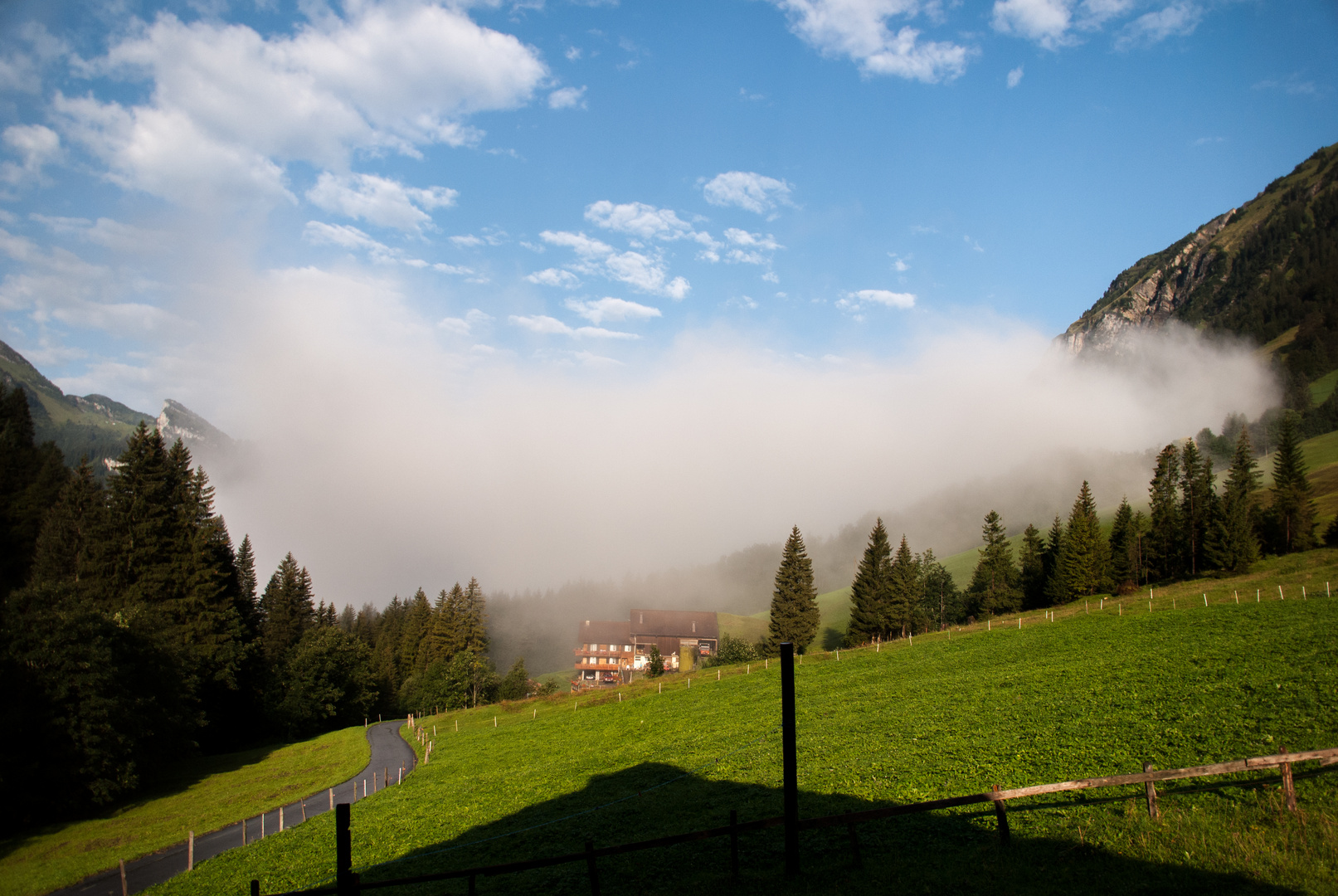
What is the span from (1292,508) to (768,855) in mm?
97470

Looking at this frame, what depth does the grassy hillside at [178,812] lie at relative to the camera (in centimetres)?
2905

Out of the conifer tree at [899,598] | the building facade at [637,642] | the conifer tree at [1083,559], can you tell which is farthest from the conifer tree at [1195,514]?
the building facade at [637,642]

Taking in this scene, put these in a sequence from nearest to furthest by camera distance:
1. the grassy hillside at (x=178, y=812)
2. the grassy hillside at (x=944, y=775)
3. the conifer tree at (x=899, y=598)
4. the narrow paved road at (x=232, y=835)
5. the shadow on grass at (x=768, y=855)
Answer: the shadow on grass at (x=768, y=855) → the grassy hillside at (x=944, y=775) → the narrow paved road at (x=232, y=835) → the grassy hillside at (x=178, y=812) → the conifer tree at (x=899, y=598)

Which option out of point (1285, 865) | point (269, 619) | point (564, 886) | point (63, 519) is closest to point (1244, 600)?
point (1285, 865)

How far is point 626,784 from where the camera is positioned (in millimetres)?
28953

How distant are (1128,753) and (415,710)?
9705 centimetres

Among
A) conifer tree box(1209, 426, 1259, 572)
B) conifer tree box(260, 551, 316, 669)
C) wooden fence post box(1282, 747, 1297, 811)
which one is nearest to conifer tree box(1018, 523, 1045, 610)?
conifer tree box(1209, 426, 1259, 572)

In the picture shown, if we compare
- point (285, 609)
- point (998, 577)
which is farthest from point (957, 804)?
point (285, 609)

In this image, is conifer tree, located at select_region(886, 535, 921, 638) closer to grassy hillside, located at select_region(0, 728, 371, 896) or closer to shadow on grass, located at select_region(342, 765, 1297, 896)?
grassy hillside, located at select_region(0, 728, 371, 896)

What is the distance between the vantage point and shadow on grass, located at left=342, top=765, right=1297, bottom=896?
11203 mm

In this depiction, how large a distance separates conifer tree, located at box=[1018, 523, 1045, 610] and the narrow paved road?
88.7 meters

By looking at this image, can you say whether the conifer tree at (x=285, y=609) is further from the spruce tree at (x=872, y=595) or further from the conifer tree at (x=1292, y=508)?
the conifer tree at (x=1292, y=508)

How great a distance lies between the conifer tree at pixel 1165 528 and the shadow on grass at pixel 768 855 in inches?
3651

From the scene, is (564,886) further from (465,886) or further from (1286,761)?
(1286,761)
